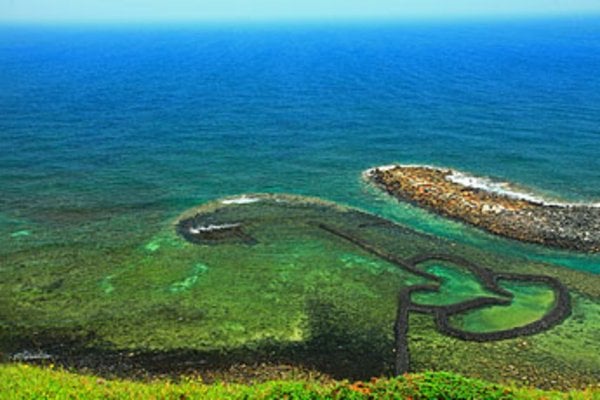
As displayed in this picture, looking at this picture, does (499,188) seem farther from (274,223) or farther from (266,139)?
(266,139)

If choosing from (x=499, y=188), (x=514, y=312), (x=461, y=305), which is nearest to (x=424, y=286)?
(x=461, y=305)

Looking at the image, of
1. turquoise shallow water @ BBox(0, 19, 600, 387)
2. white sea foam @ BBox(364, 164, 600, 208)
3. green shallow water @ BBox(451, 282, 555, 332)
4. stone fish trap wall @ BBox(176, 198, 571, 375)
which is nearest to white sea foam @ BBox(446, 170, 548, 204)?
white sea foam @ BBox(364, 164, 600, 208)

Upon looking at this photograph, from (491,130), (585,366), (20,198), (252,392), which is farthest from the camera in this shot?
(491,130)

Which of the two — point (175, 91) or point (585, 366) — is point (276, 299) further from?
point (175, 91)

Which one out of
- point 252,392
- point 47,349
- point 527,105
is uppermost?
point 527,105

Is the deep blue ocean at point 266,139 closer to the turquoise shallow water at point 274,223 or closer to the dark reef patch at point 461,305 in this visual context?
the turquoise shallow water at point 274,223

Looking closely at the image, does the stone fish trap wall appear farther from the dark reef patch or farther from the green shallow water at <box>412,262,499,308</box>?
the green shallow water at <box>412,262,499,308</box>

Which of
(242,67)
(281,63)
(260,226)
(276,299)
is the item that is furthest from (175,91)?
(276,299)

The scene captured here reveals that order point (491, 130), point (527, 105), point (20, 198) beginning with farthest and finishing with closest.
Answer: point (527, 105), point (491, 130), point (20, 198)

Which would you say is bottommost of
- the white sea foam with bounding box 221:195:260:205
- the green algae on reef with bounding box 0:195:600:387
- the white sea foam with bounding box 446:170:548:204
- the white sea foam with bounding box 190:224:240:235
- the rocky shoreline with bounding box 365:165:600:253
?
the green algae on reef with bounding box 0:195:600:387
